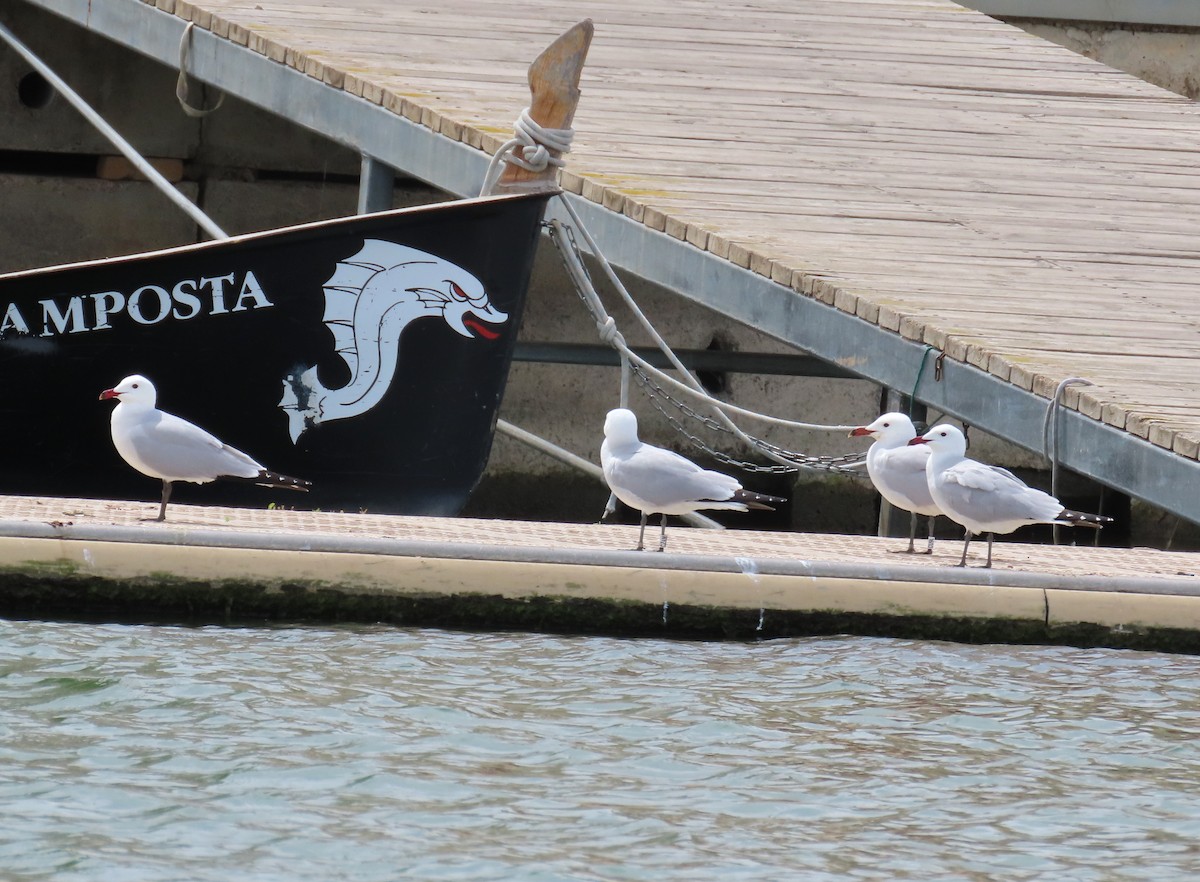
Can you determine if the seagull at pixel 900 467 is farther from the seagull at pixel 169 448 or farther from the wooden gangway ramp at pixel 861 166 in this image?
the seagull at pixel 169 448

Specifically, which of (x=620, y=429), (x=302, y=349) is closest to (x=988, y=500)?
(x=620, y=429)

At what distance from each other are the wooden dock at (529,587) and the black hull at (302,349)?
153 centimetres

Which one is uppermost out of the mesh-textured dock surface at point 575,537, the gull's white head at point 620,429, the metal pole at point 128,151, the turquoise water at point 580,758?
the metal pole at point 128,151

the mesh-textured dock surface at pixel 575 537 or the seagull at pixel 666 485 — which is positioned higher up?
the seagull at pixel 666 485

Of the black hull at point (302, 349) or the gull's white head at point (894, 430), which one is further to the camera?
the black hull at point (302, 349)

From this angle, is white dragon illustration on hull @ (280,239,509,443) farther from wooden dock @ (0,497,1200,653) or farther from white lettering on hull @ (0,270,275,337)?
wooden dock @ (0,497,1200,653)

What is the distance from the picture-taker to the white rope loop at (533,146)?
777cm

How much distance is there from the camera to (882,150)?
9.53 metres

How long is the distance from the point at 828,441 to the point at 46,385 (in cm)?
475

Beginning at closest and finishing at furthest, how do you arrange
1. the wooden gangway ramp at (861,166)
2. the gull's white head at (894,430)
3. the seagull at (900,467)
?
the seagull at (900,467)
the gull's white head at (894,430)
the wooden gangway ramp at (861,166)

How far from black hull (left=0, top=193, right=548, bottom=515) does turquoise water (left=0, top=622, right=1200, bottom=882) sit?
6.39 ft

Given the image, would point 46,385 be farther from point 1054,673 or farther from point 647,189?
point 1054,673

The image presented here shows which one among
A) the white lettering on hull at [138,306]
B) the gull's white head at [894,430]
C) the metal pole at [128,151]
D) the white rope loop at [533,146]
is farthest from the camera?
the metal pole at [128,151]

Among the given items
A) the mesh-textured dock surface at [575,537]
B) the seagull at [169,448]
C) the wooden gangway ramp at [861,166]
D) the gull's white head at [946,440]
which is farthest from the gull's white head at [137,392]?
the gull's white head at [946,440]
